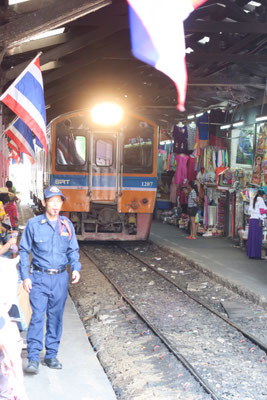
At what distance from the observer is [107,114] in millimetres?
14344

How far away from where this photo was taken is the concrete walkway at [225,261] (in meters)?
9.73

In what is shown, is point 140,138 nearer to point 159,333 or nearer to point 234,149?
point 234,149

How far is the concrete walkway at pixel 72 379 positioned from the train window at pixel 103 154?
8.30 m

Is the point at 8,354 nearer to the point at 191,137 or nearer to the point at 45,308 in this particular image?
the point at 45,308

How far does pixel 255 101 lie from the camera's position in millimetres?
14555

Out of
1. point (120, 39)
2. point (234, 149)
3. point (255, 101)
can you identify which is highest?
point (120, 39)

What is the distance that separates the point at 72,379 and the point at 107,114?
391 inches

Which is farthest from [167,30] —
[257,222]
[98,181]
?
[98,181]

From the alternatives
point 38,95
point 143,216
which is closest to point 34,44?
point 38,95

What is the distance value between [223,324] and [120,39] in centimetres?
790

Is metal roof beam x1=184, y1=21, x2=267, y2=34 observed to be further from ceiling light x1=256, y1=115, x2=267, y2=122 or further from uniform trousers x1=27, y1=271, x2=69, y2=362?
uniform trousers x1=27, y1=271, x2=69, y2=362

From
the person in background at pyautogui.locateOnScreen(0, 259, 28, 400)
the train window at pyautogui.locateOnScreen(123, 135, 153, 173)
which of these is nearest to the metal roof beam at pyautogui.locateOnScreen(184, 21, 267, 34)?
the train window at pyautogui.locateOnScreen(123, 135, 153, 173)

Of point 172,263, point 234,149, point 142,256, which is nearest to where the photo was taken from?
point 172,263

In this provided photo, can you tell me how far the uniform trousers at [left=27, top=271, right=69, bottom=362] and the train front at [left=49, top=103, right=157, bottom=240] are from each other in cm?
865
